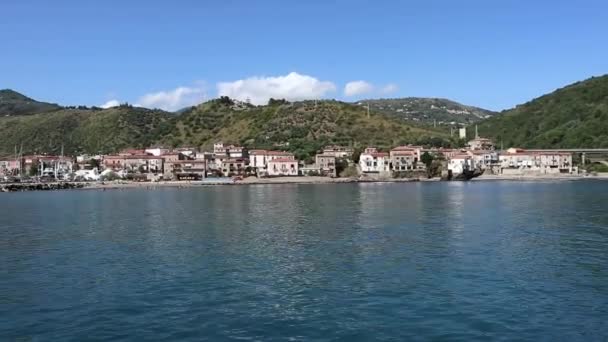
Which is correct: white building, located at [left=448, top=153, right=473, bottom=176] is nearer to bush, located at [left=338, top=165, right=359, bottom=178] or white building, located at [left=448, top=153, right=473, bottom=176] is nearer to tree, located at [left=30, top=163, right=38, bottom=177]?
bush, located at [left=338, top=165, right=359, bottom=178]

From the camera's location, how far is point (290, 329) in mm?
14742

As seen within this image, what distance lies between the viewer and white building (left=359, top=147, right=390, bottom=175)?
384 feet

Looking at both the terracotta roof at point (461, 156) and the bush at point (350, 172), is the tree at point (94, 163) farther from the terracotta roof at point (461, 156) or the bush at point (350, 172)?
the terracotta roof at point (461, 156)

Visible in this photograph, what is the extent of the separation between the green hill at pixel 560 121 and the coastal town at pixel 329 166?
1164 cm

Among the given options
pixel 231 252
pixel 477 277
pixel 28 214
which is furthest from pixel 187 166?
pixel 477 277

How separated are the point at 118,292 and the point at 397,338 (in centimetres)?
925

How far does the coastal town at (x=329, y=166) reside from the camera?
385 ft

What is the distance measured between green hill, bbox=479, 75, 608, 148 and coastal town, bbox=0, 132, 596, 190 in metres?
11.6

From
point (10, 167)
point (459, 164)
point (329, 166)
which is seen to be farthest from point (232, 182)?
point (10, 167)

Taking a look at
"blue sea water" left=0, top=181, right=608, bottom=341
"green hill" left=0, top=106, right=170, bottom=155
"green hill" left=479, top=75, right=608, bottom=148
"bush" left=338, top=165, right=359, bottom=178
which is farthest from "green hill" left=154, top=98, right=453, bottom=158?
"blue sea water" left=0, top=181, right=608, bottom=341

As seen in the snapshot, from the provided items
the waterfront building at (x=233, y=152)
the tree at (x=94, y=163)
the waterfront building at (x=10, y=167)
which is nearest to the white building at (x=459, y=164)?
the waterfront building at (x=233, y=152)

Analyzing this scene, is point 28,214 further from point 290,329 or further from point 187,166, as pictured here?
point 187,166

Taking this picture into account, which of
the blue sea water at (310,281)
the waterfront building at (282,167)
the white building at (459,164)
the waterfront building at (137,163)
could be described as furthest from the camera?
the waterfront building at (137,163)

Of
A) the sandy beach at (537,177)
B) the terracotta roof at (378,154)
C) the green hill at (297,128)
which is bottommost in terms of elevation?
the sandy beach at (537,177)
